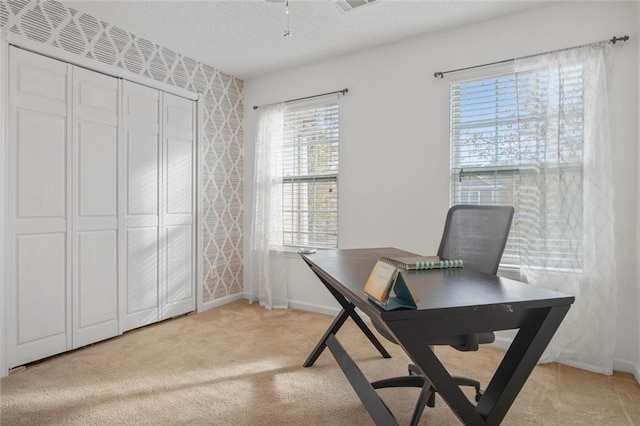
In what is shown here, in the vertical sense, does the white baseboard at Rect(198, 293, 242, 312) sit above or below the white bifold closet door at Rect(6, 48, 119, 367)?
below

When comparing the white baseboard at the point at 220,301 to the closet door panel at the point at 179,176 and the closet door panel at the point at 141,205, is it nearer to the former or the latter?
the closet door panel at the point at 141,205

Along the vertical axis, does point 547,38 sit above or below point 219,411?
above

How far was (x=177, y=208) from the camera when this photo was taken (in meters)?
3.62

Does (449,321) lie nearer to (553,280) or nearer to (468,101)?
(553,280)

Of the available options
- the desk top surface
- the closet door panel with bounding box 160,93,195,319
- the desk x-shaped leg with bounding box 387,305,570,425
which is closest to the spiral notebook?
the desk top surface

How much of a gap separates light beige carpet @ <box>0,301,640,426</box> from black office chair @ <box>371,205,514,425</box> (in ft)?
0.38

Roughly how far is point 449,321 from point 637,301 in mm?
2124

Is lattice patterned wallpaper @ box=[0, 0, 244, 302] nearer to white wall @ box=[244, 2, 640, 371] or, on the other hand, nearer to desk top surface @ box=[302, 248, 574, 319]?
white wall @ box=[244, 2, 640, 371]

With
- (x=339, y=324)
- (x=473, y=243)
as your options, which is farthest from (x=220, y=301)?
(x=473, y=243)

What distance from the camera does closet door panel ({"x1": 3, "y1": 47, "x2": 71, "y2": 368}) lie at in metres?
2.43

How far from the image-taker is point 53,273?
2.66 m

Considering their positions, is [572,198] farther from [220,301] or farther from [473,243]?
[220,301]

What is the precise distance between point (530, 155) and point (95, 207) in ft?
11.0

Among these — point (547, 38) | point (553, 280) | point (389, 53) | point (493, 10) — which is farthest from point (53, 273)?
point (547, 38)
